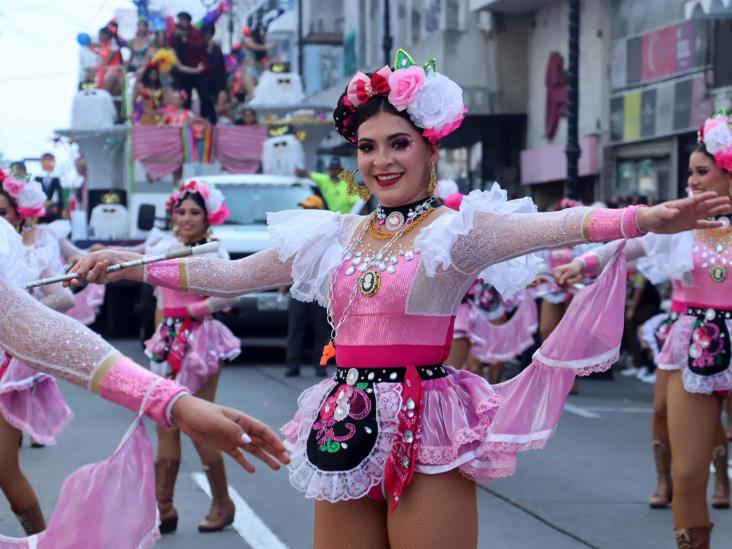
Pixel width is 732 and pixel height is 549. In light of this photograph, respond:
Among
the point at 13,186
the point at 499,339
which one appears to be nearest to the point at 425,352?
the point at 13,186

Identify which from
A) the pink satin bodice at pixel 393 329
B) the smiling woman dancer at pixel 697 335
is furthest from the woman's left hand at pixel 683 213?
the smiling woman dancer at pixel 697 335

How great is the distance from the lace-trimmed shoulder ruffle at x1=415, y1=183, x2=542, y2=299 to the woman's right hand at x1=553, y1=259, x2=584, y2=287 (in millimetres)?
611

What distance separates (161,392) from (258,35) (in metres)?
26.8

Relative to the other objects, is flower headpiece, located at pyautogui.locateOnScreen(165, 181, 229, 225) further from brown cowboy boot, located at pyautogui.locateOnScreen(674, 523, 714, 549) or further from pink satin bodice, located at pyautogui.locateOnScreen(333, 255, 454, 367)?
pink satin bodice, located at pyautogui.locateOnScreen(333, 255, 454, 367)

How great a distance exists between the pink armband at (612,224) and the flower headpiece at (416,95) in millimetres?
689

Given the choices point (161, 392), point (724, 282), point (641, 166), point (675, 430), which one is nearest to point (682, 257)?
point (724, 282)

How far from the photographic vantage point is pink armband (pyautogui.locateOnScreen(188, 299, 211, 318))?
8.38 meters

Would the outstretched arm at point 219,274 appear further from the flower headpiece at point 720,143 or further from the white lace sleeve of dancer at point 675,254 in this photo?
the flower headpiece at point 720,143

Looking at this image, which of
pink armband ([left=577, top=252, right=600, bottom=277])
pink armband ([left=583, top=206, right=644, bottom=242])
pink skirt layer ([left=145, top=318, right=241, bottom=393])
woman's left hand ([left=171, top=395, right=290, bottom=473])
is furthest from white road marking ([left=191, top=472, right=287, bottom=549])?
woman's left hand ([left=171, top=395, right=290, bottom=473])

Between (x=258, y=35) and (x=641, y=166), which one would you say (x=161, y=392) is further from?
(x=258, y=35)

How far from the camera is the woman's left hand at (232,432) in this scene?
3.47 metres

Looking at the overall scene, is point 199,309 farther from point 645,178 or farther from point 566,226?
point 645,178

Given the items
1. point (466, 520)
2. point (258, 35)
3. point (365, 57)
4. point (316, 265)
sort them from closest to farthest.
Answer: point (466, 520), point (316, 265), point (258, 35), point (365, 57)

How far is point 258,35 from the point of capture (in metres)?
29.9
